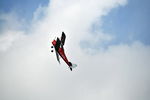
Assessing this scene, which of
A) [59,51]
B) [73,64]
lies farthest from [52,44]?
[73,64]

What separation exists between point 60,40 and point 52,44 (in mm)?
2781

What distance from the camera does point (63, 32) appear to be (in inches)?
2729

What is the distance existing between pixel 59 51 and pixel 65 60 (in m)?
3.28

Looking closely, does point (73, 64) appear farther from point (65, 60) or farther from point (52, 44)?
point (52, 44)

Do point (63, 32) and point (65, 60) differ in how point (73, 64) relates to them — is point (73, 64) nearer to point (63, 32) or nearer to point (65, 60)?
point (65, 60)

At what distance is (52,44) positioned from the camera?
72188 millimetres

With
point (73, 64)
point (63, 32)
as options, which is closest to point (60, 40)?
point (63, 32)

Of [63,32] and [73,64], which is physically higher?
[63,32]

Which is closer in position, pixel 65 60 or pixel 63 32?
pixel 63 32

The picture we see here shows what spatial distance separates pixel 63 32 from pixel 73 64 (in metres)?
9.21

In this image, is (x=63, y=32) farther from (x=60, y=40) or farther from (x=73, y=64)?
(x=73, y=64)

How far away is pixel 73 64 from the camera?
2862 inches

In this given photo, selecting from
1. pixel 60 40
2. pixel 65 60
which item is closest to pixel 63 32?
pixel 60 40

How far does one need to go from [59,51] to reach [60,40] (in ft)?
10.5
